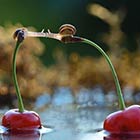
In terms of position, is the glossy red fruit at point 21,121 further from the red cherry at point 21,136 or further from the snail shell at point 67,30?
the snail shell at point 67,30

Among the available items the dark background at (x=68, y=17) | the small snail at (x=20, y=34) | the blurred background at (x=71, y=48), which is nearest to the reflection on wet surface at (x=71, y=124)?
the small snail at (x=20, y=34)

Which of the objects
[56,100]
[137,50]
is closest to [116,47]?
[137,50]

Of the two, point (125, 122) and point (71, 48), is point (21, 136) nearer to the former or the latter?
point (125, 122)

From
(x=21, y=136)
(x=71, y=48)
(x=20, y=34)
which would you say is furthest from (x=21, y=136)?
(x=71, y=48)

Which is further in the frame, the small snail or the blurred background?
the blurred background

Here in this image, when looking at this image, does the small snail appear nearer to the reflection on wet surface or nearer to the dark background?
the reflection on wet surface

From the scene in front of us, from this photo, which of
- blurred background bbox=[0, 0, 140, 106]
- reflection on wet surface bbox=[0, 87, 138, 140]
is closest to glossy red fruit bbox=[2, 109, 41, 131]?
reflection on wet surface bbox=[0, 87, 138, 140]

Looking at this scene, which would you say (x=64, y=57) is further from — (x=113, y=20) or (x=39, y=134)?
(x=39, y=134)

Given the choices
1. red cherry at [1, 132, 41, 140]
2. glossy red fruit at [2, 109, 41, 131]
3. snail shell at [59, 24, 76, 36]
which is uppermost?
snail shell at [59, 24, 76, 36]
